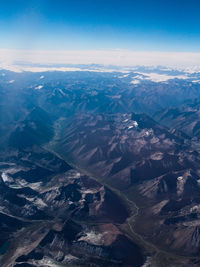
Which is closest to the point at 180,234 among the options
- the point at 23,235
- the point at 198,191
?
the point at 198,191

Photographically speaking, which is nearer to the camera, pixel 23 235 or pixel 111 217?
pixel 23 235

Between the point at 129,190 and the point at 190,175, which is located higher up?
the point at 190,175

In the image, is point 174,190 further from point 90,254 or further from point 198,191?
point 90,254

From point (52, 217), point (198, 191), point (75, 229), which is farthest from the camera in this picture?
point (198, 191)

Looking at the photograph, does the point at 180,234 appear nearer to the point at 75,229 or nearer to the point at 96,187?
the point at 75,229

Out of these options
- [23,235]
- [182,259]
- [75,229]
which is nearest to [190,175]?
[182,259]

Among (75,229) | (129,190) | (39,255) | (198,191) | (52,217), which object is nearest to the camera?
(39,255)

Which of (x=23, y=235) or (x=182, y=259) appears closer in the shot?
(x=182, y=259)

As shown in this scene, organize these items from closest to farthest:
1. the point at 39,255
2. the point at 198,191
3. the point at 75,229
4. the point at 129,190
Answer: the point at 39,255
the point at 75,229
the point at 198,191
the point at 129,190
